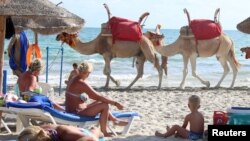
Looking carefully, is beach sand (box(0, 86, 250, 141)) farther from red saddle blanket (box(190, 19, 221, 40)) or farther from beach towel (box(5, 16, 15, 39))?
beach towel (box(5, 16, 15, 39))

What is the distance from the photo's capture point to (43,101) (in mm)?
8359

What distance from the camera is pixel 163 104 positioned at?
42.0 ft

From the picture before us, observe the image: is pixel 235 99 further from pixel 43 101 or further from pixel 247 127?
pixel 247 127

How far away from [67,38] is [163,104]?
334cm

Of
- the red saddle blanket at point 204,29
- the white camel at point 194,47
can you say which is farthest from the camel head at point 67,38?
the red saddle blanket at point 204,29

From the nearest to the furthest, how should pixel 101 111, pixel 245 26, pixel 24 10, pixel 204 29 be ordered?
1. pixel 101 111
2. pixel 24 10
3. pixel 245 26
4. pixel 204 29

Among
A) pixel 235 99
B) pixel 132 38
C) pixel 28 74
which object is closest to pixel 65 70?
pixel 132 38

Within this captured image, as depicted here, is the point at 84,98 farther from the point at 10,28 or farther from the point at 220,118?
the point at 10,28

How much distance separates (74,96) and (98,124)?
492mm

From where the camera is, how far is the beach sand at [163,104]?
9.67 m

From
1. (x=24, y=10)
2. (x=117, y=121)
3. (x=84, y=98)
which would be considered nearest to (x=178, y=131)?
(x=117, y=121)

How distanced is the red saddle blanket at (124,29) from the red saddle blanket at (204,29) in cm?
133

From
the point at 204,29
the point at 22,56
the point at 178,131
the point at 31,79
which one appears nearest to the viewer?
the point at 178,131

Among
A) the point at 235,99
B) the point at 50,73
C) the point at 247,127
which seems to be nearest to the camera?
the point at 247,127
